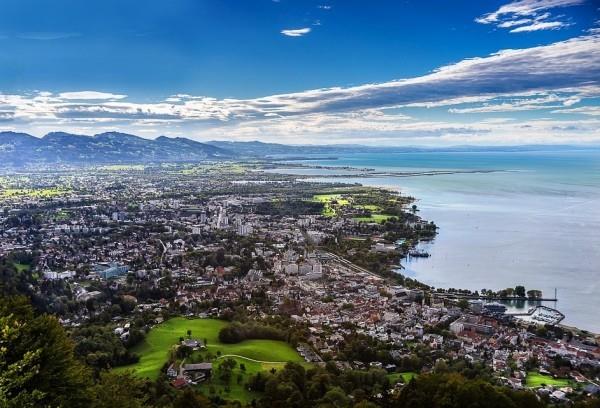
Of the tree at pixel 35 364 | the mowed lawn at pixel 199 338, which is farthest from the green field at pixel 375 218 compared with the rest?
the tree at pixel 35 364

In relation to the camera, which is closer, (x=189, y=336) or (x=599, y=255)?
(x=189, y=336)

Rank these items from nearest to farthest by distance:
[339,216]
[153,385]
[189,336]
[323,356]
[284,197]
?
[153,385] < [323,356] < [189,336] < [339,216] < [284,197]

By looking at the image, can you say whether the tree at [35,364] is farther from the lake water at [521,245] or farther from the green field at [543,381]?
the lake water at [521,245]

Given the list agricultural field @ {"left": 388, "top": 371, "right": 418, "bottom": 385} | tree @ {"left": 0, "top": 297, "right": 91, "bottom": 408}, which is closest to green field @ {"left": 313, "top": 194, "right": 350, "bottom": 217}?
agricultural field @ {"left": 388, "top": 371, "right": 418, "bottom": 385}

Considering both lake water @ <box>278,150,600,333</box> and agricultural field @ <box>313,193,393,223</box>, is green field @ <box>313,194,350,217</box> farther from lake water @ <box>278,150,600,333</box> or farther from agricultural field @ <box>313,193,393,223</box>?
lake water @ <box>278,150,600,333</box>

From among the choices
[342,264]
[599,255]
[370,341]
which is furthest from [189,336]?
[599,255]

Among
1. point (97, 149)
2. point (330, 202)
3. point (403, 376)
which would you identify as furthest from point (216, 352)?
point (97, 149)

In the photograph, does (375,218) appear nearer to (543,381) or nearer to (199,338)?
(199,338)

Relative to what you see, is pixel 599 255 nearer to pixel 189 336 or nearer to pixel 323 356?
pixel 323 356
